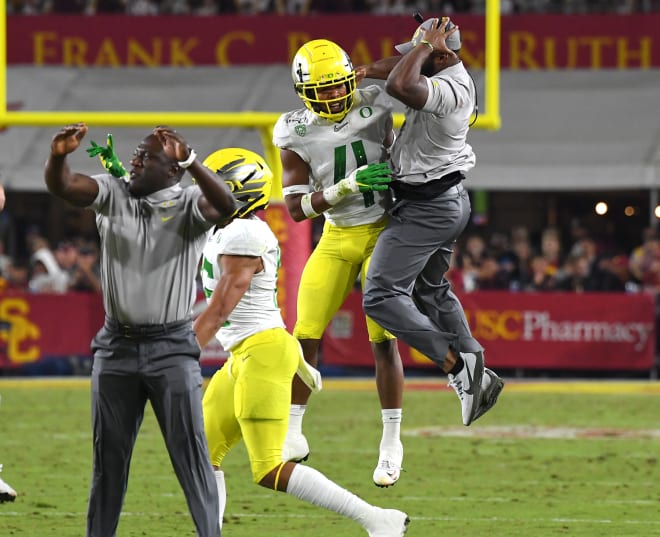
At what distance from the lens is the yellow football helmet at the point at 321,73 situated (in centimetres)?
712

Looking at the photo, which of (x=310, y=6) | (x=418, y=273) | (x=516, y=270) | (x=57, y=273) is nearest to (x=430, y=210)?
(x=418, y=273)

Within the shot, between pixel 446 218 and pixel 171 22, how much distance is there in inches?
512

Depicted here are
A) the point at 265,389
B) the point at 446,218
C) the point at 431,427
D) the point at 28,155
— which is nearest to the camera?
the point at 265,389

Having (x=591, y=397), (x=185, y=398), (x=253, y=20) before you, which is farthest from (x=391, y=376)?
(x=253, y=20)

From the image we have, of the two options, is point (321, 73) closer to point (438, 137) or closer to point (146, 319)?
point (438, 137)

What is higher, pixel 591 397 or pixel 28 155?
pixel 28 155

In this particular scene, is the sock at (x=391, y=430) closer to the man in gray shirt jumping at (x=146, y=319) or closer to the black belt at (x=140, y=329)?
the man in gray shirt jumping at (x=146, y=319)

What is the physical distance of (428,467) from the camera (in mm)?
10414

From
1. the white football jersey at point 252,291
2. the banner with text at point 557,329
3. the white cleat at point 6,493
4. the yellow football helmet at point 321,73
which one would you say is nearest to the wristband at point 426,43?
the yellow football helmet at point 321,73

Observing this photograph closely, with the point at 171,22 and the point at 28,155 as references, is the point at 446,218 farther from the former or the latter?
the point at 171,22

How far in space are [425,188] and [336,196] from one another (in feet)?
1.49

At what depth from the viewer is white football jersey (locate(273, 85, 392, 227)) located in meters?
7.40

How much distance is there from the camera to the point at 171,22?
19750 mm

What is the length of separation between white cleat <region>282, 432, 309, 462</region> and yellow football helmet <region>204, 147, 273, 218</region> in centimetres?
138
